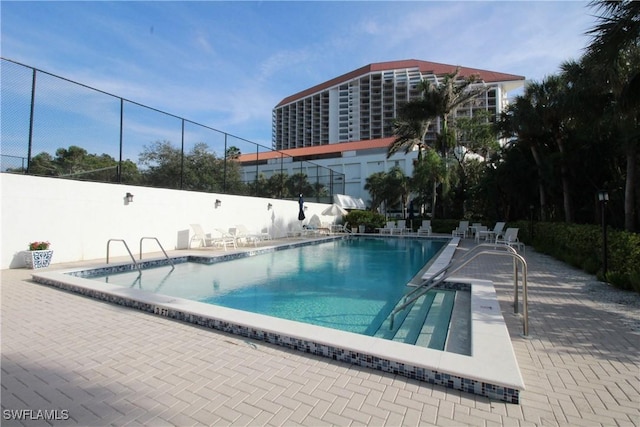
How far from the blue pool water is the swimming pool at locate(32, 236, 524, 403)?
1.33 meters

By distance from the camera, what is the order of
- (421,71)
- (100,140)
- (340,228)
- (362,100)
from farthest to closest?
(362,100)
(421,71)
(340,228)
(100,140)

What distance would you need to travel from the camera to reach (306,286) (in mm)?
6922


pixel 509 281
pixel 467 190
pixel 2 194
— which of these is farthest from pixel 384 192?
pixel 2 194

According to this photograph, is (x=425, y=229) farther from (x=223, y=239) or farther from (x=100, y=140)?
(x=100, y=140)

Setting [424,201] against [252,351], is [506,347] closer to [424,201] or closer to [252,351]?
[252,351]

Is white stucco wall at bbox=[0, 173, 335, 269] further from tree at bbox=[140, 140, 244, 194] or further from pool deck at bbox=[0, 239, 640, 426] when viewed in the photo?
pool deck at bbox=[0, 239, 640, 426]

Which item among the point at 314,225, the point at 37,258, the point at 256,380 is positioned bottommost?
the point at 256,380

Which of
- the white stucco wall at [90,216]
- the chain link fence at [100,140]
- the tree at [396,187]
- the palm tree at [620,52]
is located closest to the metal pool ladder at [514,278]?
the palm tree at [620,52]

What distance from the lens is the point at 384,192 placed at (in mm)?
31609

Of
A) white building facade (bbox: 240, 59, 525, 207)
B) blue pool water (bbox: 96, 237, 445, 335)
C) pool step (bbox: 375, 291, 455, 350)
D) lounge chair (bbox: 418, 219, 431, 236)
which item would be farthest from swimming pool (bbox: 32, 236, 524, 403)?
white building facade (bbox: 240, 59, 525, 207)

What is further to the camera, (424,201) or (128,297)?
(424,201)

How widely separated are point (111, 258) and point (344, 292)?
6.61m

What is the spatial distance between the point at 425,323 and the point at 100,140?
9.71 m

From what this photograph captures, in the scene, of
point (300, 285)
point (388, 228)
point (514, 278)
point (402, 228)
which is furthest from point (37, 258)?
point (402, 228)
